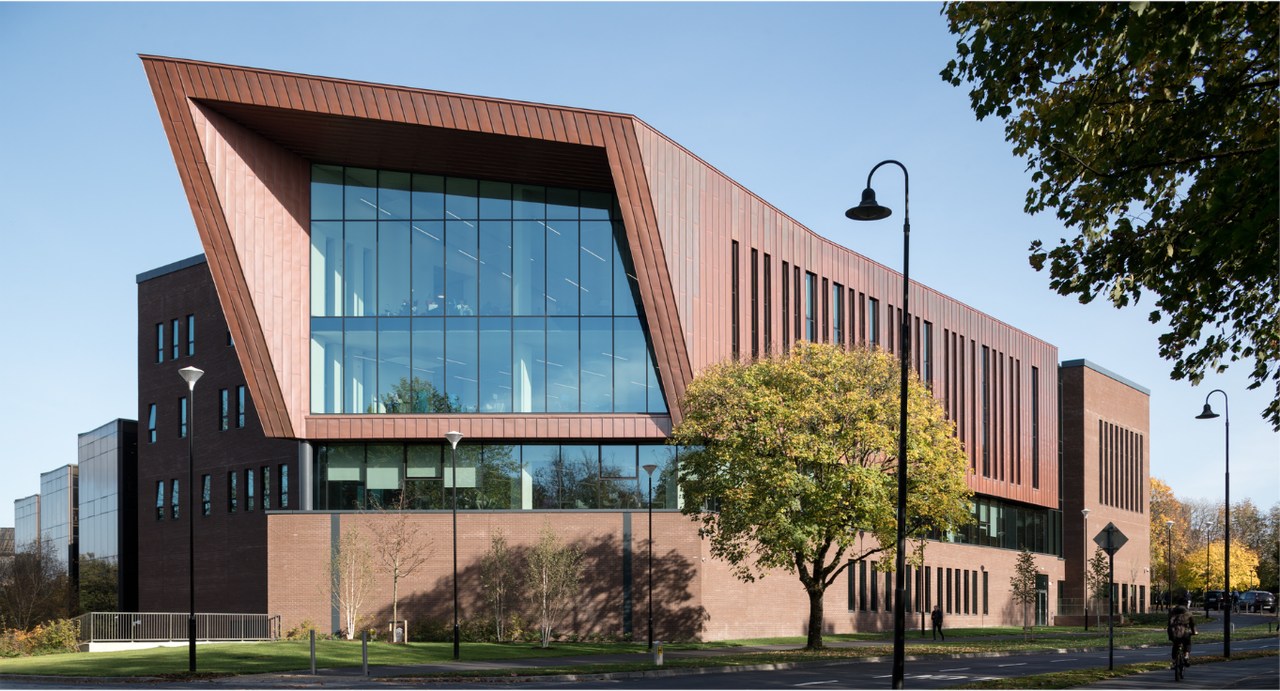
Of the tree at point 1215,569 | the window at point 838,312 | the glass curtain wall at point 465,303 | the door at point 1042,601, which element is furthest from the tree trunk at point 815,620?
the tree at point 1215,569

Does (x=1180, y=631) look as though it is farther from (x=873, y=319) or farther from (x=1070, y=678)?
(x=873, y=319)

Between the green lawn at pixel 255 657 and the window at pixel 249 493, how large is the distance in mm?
13862

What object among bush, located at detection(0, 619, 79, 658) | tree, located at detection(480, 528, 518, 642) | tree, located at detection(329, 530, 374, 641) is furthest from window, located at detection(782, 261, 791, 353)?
bush, located at detection(0, 619, 79, 658)

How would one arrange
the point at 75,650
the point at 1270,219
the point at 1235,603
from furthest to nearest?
the point at 1235,603 < the point at 75,650 < the point at 1270,219

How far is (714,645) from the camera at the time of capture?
4641 cm

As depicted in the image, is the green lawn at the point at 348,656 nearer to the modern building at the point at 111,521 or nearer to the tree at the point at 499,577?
the tree at the point at 499,577

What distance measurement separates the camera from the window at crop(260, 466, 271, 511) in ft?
171

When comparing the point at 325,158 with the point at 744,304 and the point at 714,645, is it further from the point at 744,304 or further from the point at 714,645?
the point at 714,645

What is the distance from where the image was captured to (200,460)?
5759 centimetres

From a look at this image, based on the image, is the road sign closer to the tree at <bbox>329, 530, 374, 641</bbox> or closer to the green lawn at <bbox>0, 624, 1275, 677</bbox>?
the green lawn at <bbox>0, 624, 1275, 677</bbox>

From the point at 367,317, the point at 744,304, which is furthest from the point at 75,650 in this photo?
the point at 744,304

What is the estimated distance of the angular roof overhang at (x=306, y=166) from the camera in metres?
42.8

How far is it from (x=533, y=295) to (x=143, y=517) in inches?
1057

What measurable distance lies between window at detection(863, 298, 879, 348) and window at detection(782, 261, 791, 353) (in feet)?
27.3
